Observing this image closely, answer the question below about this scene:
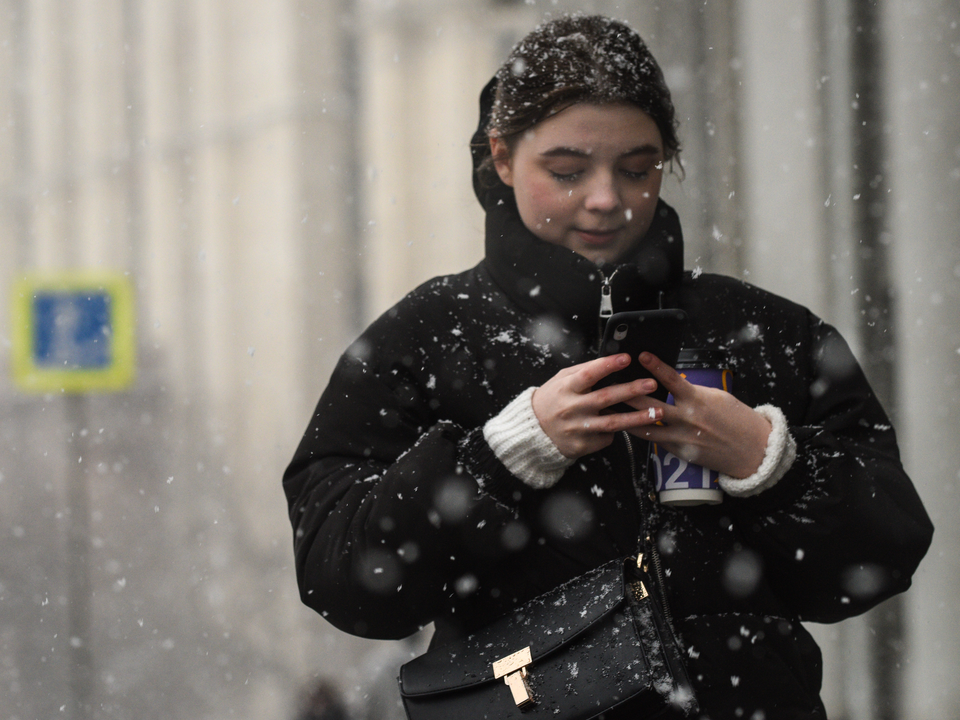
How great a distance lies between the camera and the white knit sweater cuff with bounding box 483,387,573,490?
1.17 metres

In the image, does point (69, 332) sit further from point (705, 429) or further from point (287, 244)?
point (705, 429)

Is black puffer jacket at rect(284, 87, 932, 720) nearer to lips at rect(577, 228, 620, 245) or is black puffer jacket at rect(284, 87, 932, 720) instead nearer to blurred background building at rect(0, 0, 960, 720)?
lips at rect(577, 228, 620, 245)

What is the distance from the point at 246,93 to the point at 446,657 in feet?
8.63

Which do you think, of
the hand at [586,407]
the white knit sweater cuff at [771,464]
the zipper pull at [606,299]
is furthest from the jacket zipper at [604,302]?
the white knit sweater cuff at [771,464]

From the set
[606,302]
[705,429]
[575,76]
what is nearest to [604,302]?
[606,302]

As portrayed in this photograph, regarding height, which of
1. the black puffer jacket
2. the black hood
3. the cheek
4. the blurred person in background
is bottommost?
the blurred person in background

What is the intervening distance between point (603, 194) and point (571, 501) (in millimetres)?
449

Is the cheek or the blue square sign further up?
the cheek

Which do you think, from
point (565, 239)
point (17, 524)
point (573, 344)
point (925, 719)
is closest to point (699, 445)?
point (573, 344)

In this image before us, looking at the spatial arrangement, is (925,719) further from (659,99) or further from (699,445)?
(659,99)

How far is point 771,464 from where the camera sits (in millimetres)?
1188

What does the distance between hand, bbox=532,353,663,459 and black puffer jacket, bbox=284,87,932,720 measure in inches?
4.2

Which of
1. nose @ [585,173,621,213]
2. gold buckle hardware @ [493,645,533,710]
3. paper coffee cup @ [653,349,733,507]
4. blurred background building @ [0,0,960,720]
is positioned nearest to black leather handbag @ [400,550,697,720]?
gold buckle hardware @ [493,645,533,710]

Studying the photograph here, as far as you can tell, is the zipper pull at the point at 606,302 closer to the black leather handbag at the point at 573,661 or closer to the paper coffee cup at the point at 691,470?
the paper coffee cup at the point at 691,470
